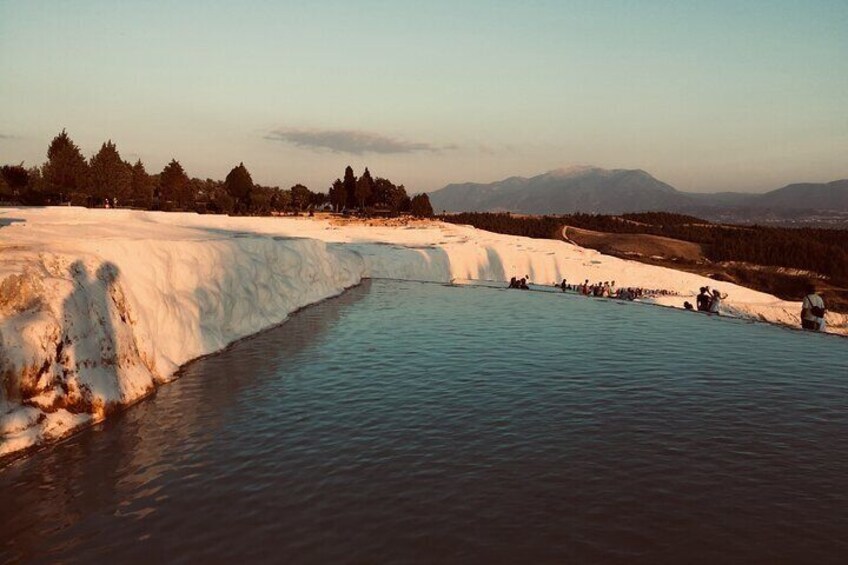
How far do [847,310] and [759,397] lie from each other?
115 m

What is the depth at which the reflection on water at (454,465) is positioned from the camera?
1028 cm

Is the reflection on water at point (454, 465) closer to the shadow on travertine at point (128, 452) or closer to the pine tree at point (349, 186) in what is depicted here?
the shadow on travertine at point (128, 452)

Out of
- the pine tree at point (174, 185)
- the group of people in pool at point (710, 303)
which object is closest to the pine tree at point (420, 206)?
the pine tree at point (174, 185)

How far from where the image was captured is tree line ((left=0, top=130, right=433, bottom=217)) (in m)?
73.6

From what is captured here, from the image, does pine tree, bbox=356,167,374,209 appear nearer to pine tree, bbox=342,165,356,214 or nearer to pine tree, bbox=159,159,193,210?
pine tree, bbox=342,165,356,214

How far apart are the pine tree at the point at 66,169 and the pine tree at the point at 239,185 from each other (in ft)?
92.8

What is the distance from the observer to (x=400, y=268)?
208 feet

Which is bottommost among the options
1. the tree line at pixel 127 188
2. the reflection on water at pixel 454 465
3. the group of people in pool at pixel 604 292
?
the group of people in pool at pixel 604 292

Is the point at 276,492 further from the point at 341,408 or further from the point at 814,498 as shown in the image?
the point at 814,498

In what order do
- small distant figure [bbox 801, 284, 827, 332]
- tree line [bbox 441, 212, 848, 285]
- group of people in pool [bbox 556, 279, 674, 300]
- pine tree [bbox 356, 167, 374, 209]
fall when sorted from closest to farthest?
1. small distant figure [bbox 801, 284, 827, 332]
2. group of people in pool [bbox 556, 279, 674, 300]
3. pine tree [bbox 356, 167, 374, 209]
4. tree line [bbox 441, 212, 848, 285]

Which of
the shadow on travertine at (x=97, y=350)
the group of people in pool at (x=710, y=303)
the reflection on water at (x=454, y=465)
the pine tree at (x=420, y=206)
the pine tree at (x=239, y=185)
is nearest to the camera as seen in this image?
the reflection on water at (x=454, y=465)

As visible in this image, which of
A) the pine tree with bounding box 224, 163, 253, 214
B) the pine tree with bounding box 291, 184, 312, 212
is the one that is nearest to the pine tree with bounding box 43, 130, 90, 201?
the pine tree with bounding box 224, 163, 253, 214

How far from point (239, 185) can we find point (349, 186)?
38232mm

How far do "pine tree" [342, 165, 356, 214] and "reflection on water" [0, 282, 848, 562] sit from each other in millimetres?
114078
